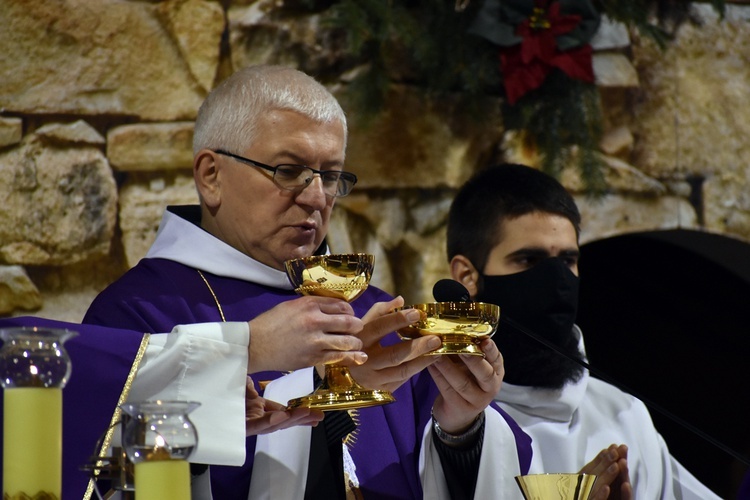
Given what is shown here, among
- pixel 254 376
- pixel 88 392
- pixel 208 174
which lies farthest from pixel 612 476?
pixel 88 392

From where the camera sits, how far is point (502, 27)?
5.22 metres

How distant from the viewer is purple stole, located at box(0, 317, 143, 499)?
2.82 m

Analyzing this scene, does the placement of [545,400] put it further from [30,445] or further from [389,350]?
[30,445]

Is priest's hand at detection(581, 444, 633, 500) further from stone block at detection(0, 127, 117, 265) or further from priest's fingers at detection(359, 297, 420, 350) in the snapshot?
stone block at detection(0, 127, 117, 265)

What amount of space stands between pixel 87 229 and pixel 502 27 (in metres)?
2.00

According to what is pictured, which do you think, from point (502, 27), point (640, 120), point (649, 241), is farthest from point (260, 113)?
point (649, 241)

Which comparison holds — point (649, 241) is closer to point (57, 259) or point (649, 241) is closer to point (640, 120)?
point (640, 120)

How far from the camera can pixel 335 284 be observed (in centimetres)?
282

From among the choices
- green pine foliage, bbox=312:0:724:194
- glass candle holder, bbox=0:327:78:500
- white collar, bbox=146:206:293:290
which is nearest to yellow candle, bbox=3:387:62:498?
glass candle holder, bbox=0:327:78:500

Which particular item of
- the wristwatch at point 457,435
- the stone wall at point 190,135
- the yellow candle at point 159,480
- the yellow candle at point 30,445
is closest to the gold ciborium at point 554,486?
the wristwatch at point 457,435

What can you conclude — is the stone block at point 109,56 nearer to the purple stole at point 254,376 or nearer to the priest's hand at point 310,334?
the purple stole at point 254,376

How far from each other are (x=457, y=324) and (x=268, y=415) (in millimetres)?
515

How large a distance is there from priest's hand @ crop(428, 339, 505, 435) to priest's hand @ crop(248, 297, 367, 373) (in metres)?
0.43

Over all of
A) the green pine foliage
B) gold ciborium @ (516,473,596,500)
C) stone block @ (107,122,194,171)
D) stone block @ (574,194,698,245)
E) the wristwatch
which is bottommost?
the wristwatch
